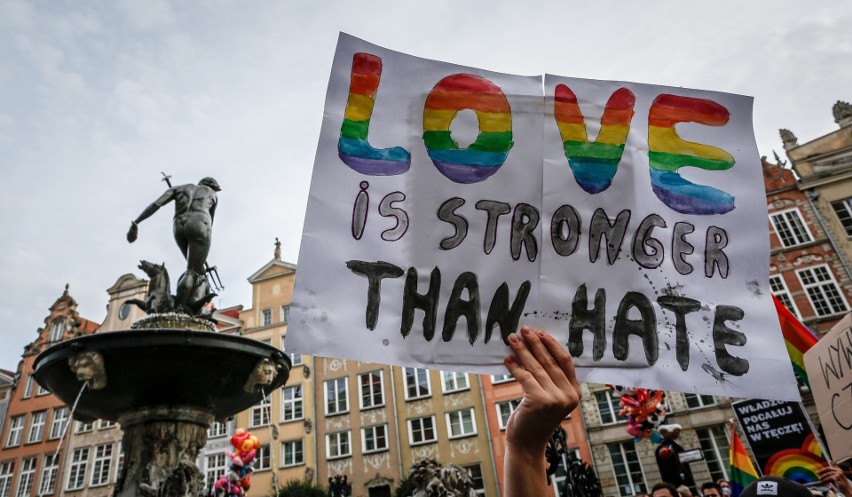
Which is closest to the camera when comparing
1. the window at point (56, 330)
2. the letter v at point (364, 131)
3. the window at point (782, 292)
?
the letter v at point (364, 131)

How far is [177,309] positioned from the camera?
6.82 meters

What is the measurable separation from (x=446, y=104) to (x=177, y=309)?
5.80 meters

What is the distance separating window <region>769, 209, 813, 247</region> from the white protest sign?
27626 mm

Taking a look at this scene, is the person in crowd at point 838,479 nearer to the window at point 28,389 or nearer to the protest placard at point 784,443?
the protest placard at point 784,443

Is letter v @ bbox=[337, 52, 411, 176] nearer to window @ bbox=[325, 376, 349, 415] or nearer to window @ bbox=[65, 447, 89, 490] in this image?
window @ bbox=[325, 376, 349, 415]

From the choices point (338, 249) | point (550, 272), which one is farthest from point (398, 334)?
point (550, 272)

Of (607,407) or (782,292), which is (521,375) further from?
(782,292)

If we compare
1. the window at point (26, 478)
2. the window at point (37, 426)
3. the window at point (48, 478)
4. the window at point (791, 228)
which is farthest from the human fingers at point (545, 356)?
the window at point (37, 426)

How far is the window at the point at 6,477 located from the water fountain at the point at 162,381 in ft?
113

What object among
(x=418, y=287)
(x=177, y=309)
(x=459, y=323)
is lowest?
(x=459, y=323)

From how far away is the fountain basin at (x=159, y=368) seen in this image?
215 inches

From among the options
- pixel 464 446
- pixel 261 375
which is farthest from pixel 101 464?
pixel 261 375

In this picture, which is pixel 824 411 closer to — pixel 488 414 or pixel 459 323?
pixel 459 323

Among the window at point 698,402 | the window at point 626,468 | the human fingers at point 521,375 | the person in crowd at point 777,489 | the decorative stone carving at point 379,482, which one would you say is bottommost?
the person in crowd at point 777,489
